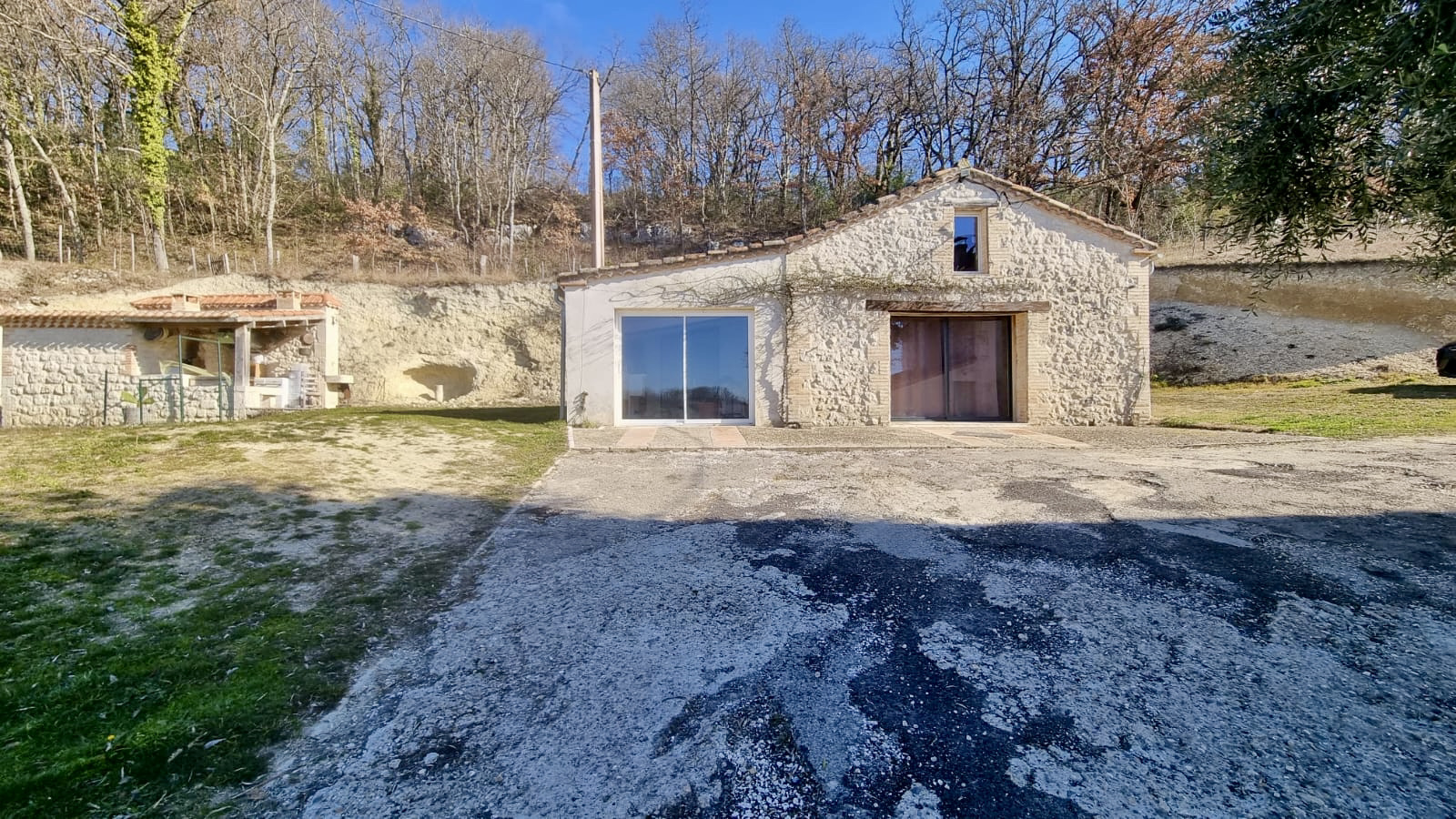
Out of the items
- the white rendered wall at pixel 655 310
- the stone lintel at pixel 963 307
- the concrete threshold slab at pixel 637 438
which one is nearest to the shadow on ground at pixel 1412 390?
the stone lintel at pixel 963 307

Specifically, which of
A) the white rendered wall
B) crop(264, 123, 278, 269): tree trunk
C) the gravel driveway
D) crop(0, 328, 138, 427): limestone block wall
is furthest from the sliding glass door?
crop(264, 123, 278, 269): tree trunk

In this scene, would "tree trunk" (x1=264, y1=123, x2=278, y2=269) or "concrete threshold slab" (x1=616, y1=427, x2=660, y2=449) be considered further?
"tree trunk" (x1=264, y1=123, x2=278, y2=269)

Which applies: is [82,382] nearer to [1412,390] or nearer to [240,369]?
[240,369]

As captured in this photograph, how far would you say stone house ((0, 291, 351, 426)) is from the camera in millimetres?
12977

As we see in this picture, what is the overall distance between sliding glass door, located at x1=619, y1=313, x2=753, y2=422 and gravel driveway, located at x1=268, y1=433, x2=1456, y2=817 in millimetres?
6424

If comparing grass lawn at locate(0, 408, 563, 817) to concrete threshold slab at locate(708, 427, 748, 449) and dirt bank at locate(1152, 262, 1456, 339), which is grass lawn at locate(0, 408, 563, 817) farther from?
dirt bank at locate(1152, 262, 1456, 339)

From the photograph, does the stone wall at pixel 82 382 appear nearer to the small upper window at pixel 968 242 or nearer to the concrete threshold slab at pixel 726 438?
the concrete threshold slab at pixel 726 438

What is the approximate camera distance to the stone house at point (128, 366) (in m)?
13.0

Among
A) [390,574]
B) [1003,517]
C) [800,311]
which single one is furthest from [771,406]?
[390,574]

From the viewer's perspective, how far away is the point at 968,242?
436 inches

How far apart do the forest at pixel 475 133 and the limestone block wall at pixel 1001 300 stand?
949 cm

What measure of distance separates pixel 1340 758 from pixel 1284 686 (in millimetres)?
448

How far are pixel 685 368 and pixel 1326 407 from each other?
13.2 meters

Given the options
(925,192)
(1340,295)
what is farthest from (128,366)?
(1340,295)
